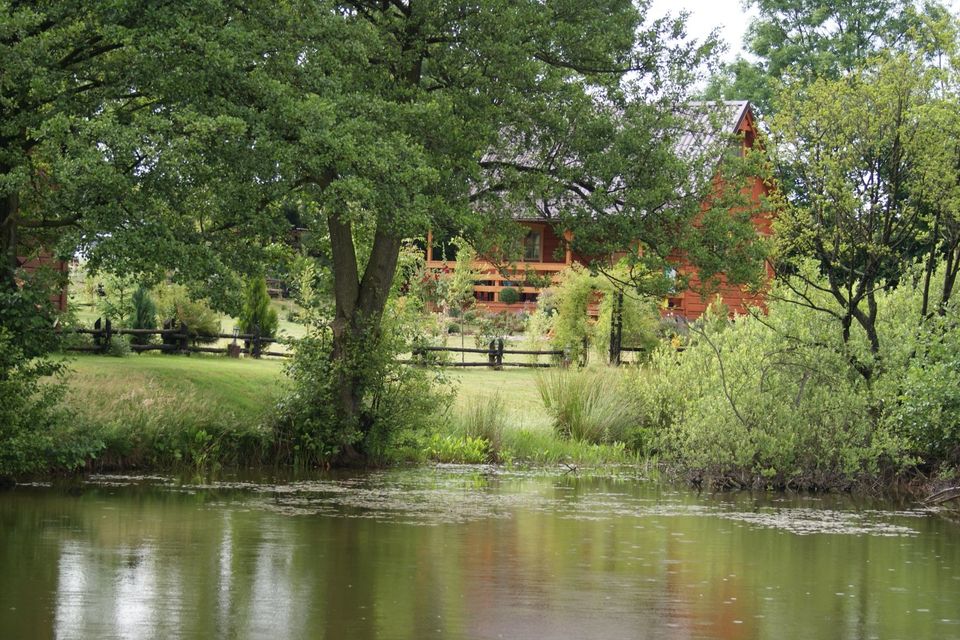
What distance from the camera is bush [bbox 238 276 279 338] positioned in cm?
3222

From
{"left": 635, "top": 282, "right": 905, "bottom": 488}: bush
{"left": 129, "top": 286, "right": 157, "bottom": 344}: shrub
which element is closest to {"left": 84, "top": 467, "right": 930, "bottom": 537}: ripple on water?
{"left": 635, "top": 282, "right": 905, "bottom": 488}: bush

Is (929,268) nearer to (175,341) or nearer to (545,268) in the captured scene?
(175,341)

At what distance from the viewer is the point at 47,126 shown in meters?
15.5

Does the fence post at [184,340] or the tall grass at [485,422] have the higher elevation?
the fence post at [184,340]

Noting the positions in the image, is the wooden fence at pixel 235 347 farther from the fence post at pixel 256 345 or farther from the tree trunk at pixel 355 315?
Answer: the tree trunk at pixel 355 315

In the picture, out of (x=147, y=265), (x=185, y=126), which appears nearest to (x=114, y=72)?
(x=185, y=126)

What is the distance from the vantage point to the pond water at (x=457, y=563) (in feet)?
33.7

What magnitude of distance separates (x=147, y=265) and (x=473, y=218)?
510cm

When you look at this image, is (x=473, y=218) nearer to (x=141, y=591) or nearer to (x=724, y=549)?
(x=724, y=549)

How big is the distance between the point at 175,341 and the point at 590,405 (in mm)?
9447

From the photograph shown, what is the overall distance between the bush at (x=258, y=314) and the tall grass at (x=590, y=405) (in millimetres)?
9036

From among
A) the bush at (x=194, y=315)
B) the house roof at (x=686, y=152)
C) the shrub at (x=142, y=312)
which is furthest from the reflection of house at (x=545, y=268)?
the house roof at (x=686, y=152)

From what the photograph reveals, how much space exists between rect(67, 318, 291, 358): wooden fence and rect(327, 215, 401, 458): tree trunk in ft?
12.6

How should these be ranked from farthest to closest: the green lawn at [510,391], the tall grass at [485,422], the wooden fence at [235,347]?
the wooden fence at [235,347], the green lawn at [510,391], the tall grass at [485,422]
